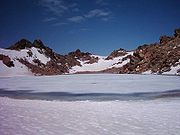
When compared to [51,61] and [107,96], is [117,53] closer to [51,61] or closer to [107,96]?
[51,61]

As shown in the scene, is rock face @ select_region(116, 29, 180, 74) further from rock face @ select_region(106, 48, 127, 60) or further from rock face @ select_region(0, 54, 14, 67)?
rock face @ select_region(106, 48, 127, 60)

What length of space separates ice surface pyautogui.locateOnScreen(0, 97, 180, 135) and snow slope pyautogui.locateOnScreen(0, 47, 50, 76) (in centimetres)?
5809

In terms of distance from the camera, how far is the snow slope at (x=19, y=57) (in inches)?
2736

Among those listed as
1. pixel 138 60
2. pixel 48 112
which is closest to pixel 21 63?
pixel 138 60

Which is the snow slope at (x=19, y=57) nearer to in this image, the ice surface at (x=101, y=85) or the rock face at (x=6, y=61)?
the rock face at (x=6, y=61)

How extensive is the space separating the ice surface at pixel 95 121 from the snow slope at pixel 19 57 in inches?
2287

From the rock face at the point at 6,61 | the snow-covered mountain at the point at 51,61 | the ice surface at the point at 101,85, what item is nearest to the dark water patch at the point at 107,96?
the ice surface at the point at 101,85

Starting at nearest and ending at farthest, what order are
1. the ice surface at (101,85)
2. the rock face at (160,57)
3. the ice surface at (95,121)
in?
the ice surface at (95,121) → the ice surface at (101,85) → the rock face at (160,57)

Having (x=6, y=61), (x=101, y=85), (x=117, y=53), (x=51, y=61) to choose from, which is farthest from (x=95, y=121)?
(x=117, y=53)

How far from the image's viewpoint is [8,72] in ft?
226

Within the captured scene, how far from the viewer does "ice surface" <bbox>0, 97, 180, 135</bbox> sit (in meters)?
8.15

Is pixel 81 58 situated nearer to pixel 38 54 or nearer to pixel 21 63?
pixel 38 54

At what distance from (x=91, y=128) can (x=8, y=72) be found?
6367 cm

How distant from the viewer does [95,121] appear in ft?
31.9
